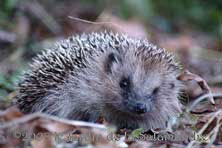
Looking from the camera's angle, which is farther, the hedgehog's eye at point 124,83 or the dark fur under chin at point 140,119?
the dark fur under chin at point 140,119

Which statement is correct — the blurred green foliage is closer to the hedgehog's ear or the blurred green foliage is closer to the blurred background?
the blurred background

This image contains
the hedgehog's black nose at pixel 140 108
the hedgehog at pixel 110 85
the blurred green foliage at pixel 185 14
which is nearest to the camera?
the hedgehog's black nose at pixel 140 108

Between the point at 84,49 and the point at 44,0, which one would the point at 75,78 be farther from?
the point at 44,0

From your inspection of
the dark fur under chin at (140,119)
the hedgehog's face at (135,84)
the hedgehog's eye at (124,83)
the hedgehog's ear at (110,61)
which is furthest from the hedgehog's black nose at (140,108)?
the hedgehog's ear at (110,61)

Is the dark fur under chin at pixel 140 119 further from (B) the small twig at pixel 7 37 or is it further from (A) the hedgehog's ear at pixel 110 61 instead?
(B) the small twig at pixel 7 37

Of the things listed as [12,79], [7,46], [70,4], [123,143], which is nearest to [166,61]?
Result: [123,143]

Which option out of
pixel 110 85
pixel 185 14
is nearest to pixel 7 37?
pixel 110 85
